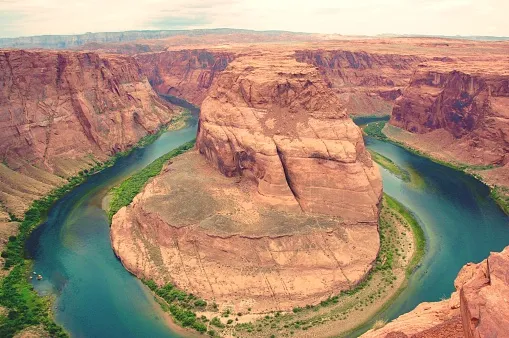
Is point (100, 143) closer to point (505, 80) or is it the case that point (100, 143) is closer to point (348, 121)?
point (348, 121)

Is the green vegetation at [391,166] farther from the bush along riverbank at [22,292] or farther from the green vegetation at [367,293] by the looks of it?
the bush along riverbank at [22,292]

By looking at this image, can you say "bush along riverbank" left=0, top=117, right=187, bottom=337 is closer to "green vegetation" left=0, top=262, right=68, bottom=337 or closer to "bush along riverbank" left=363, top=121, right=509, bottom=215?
"green vegetation" left=0, top=262, right=68, bottom=337

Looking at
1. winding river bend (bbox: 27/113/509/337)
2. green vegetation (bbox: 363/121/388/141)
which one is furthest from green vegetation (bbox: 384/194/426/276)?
green vegetation (bbox: 363/121/388/141)

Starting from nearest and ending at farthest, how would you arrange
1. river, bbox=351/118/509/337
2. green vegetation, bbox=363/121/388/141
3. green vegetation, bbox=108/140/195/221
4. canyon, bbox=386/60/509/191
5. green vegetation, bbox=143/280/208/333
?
1. green vegetation, bbox=143/280/208/333
2. river, bbox=351/118/509/337
3. green vegetation, bbox=108/140/195/221
4. canyon, bbox=386/60/509/191
5. green vegetation, bbox=363/121/388/141

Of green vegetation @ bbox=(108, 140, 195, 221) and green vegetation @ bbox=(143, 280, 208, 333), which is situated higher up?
green vegetation @ bbox=(108, 140, 195, 221)

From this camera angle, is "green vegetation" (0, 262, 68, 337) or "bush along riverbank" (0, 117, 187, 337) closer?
"green vegetation" (0, 262, 68, 337)

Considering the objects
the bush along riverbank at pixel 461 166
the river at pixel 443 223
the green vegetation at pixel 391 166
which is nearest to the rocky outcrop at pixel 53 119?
the river at pixel 443 223

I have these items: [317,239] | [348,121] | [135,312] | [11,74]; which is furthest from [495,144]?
[11,74]
